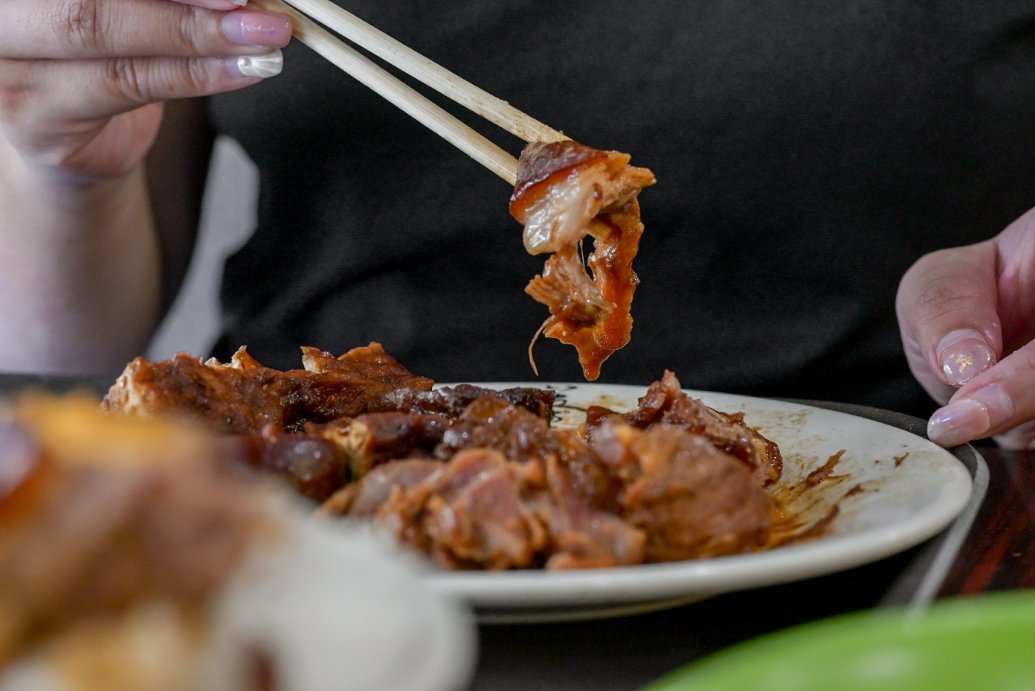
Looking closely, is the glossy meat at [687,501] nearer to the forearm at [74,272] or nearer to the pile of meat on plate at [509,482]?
the pile of meat on plate at [509,482]

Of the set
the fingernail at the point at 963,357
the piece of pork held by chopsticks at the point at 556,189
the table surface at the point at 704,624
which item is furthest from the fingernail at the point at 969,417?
the piece of pork held by chopsticks at the point at 556,189

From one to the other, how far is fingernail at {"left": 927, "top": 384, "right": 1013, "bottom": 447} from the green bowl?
1.12 metres

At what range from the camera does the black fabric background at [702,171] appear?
2.79m

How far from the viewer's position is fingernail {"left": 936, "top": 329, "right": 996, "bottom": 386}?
1894 mm

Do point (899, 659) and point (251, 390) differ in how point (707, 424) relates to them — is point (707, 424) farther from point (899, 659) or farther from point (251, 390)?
point (899, 659)

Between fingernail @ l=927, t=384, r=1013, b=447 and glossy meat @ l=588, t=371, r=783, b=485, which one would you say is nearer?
glossy meat @ l=588, t=371, r=783, b=485

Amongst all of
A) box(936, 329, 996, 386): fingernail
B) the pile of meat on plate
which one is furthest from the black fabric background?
the pile of meat on plate

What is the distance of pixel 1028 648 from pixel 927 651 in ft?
0.21

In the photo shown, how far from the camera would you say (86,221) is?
3.00 metres

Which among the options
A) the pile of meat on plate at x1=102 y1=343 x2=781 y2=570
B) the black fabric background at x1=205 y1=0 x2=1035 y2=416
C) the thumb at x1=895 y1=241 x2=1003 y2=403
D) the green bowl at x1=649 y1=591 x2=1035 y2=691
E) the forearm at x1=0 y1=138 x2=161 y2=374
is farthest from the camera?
the forearm at x1=0 y1=138 x2=161 y2=374

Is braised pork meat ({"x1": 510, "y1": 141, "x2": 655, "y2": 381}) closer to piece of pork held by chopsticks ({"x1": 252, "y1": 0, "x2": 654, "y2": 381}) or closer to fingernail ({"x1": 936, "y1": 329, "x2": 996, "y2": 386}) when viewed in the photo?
piece of pork held by chopsticks ({"x1": 252, "y1": 0, "x2": 654, "y2": 381})

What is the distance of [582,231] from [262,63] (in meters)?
0.77

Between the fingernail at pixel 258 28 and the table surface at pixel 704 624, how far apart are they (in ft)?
3.99

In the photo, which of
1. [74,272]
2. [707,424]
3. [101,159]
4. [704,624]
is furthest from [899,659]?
[74,272]
